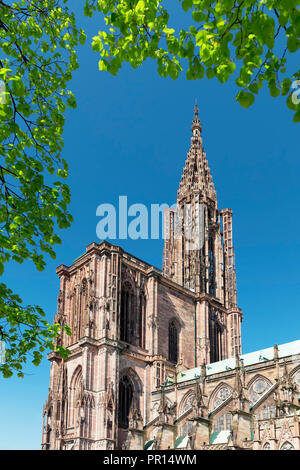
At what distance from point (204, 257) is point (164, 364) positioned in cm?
1635

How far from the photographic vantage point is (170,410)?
131 feet

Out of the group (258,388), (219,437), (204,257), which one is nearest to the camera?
(219,437)

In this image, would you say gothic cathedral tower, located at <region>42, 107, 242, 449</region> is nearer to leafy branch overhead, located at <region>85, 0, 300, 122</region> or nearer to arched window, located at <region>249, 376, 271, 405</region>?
arched window, located at <region>249, 376, 271, 405</region>

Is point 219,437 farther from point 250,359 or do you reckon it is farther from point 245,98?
point 245,98

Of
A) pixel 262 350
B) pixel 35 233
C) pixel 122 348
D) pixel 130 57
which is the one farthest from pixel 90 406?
pixel 130 57

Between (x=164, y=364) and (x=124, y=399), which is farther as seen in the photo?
(x=164, y=364)

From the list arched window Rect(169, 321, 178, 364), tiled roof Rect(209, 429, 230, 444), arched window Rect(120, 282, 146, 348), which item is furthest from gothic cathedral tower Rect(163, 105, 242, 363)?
tiled roof Rect(209, 429, 230, 444)

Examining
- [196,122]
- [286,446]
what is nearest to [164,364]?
[286,446]

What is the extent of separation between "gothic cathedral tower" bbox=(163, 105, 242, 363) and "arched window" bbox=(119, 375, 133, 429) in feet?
34.1

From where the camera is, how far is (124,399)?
147 feet

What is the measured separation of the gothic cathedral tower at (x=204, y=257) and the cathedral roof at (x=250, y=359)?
3960 millimetres

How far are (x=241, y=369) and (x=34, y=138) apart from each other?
34.3m
